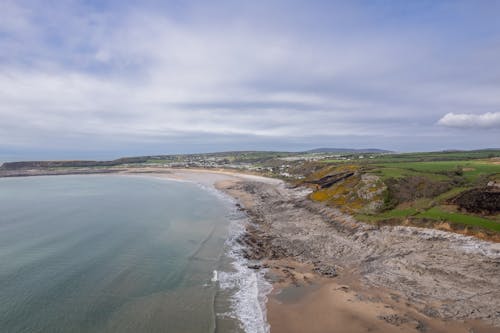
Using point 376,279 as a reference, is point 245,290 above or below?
below

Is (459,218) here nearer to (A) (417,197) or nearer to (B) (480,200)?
(B) (480,200)

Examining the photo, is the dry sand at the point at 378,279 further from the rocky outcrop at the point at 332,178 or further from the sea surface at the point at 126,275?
the rocky outcrop at the point at 332,178

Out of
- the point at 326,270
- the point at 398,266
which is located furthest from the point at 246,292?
the point at 398,266

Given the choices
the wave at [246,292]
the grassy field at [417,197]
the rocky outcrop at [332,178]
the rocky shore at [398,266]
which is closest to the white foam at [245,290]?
the wave at [246,292]

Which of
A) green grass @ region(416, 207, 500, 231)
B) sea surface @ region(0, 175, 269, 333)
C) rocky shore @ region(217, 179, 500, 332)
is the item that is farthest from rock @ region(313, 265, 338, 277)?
green grass @ region(416, 207, 500, 231)

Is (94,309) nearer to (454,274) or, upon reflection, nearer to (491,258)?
(454,274)
